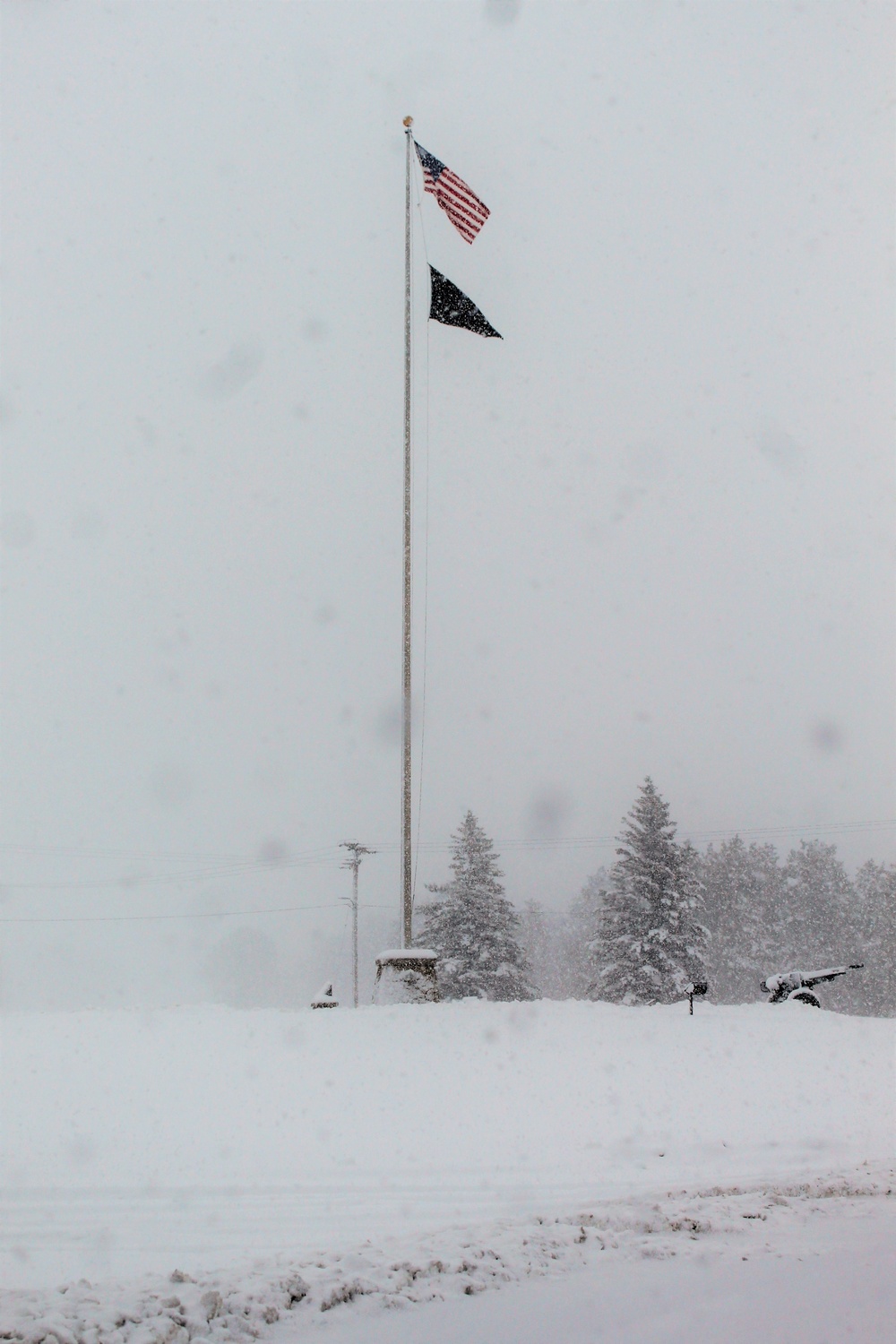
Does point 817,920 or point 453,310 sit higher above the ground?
point 453,310

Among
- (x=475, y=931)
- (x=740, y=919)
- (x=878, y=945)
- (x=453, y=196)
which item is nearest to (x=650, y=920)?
(x=475, y=931)

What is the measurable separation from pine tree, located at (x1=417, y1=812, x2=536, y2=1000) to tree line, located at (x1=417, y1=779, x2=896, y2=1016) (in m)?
0.04


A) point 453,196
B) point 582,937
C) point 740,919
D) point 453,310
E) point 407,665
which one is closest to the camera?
point 407,665

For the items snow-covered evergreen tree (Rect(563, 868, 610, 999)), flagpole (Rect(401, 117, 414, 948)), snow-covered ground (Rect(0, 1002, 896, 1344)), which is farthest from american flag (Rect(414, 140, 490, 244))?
snow-covered evergreen tree (Rect(563, 868, 610, 999))

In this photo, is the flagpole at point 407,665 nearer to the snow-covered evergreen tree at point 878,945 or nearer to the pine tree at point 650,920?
the pine tree at point 650,920

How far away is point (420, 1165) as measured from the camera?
496 centimetres

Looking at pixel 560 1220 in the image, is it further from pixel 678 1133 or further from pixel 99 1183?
pixel 99 1183

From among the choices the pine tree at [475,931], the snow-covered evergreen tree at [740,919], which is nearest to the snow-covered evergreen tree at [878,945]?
the snow-covered evergreen tree at [740,919]

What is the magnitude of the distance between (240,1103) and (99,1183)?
1.27m

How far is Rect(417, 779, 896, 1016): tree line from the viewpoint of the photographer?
3131 centimetres

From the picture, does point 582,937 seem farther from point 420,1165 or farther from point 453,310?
point 420,1165

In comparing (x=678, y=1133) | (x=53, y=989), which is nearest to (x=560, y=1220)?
(x=678, y=1133)

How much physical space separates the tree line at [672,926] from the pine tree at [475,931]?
4 centimetres

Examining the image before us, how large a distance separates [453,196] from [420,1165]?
14.6 m
